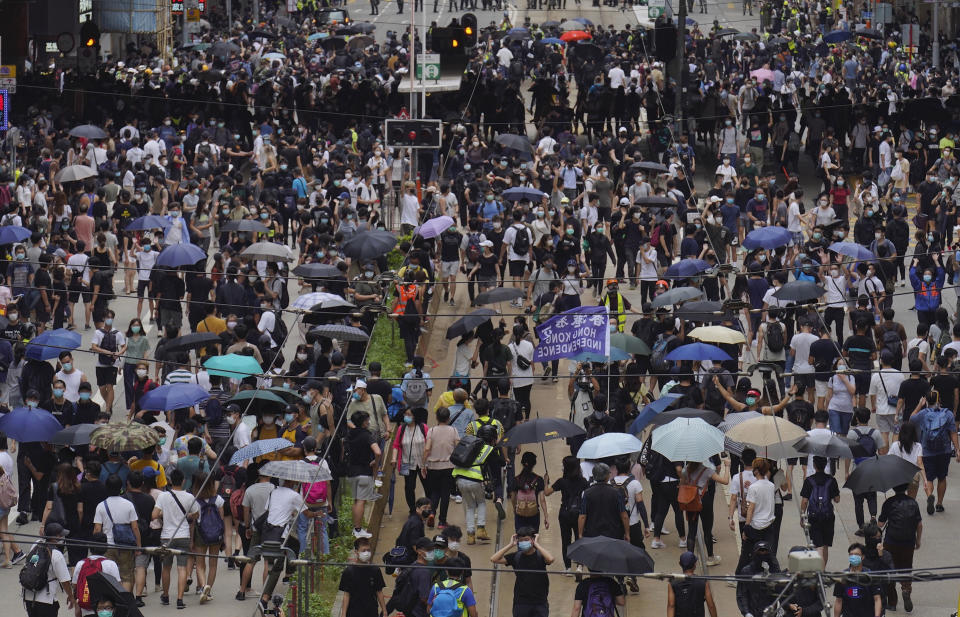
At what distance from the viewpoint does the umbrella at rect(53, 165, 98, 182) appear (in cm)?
3047

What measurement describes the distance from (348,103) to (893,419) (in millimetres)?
21226

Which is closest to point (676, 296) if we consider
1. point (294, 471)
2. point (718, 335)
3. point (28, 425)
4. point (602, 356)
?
point (718, 335)

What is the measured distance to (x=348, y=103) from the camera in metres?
38.6

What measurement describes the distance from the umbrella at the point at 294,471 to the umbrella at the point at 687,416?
358cm

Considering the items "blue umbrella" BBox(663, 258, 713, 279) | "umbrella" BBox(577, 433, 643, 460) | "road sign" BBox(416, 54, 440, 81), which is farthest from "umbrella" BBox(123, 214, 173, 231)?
"umbrella" BBox(577, 433, 643, 460)

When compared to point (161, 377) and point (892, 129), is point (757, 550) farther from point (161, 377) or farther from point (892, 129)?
point (892, 129)

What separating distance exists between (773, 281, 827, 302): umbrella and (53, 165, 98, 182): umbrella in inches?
537

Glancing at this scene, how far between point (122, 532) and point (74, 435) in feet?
7.26

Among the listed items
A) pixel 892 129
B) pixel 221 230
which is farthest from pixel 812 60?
pixel 221 230

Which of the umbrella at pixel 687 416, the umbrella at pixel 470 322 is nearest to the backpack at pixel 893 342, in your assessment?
the umbrella at pixel 687 416

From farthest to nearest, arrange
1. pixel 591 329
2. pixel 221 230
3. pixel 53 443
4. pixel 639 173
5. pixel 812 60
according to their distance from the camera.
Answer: pixel 812 60, pixel 639 173, pixel 221 230, pixel 591 329, pixel 53 443

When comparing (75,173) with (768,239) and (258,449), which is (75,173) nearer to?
(768,239)

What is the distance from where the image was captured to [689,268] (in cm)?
2369

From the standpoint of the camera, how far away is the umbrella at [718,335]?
794 inches
